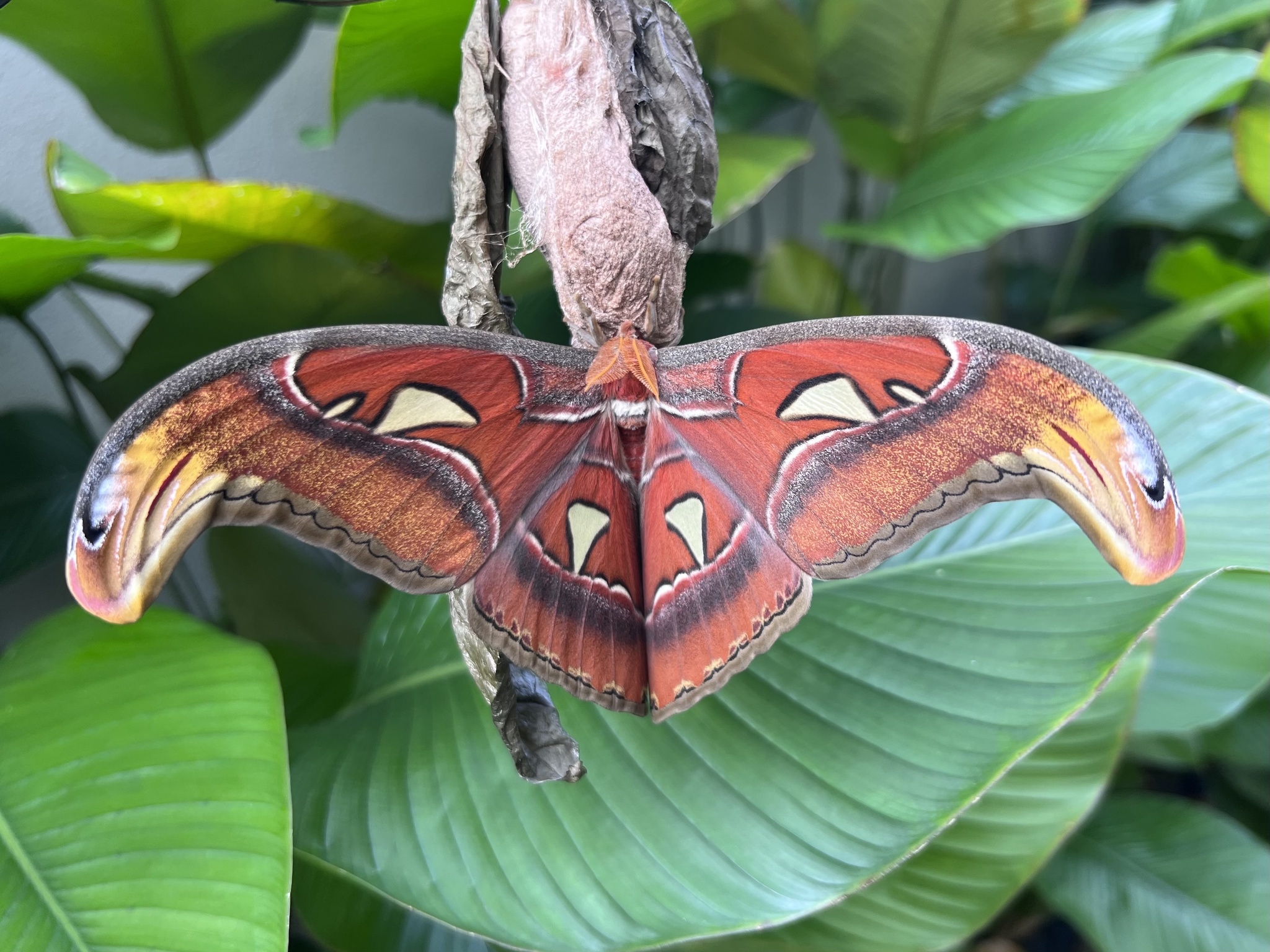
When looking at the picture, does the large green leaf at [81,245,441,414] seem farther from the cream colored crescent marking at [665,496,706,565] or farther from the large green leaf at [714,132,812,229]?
the cream colored crescent marking at [665,496,706,565]

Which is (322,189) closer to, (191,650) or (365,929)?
(191,650)

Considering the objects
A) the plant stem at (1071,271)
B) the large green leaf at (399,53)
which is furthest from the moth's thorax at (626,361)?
the plant stem at (1071,271)

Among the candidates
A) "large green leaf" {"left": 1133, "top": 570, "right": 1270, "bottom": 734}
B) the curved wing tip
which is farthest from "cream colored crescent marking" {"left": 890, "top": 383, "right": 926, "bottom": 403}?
"large green leaf" {"left": 1133, "top": 570, "right": 1270, "bottom": 734}

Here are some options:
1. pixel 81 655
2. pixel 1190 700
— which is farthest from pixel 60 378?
pixel 1190 700

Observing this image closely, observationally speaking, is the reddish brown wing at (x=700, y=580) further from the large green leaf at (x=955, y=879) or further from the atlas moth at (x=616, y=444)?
the large green leaf at (x=955, y=879)

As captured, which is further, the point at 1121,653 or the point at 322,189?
the point at 322,189

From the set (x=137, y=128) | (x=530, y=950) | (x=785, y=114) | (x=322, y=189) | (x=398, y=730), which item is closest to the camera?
(x=530, y=950)

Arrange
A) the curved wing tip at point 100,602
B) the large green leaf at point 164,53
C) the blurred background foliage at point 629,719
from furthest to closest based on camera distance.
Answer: the large green leaf at point 164,53 → the blurred background foliage at point 629,719 → the curved wing tip at point 100,602

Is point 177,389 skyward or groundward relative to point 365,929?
skyward
